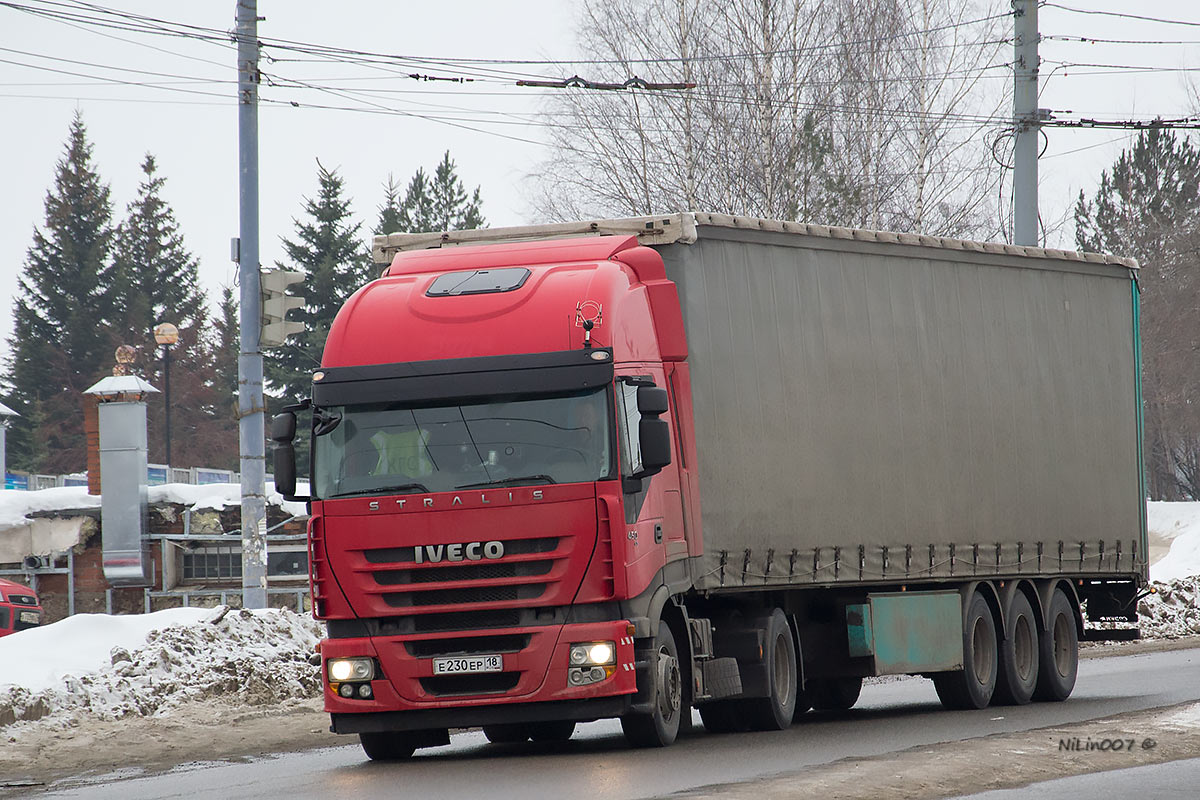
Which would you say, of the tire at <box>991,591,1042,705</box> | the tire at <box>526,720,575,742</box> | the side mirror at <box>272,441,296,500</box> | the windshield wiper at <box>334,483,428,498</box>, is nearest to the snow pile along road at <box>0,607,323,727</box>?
the tire at <box>526,720,575,742</box>

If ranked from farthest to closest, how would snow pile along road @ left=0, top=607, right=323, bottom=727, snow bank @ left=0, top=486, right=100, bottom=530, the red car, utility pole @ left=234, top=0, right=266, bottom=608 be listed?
snow bank @ left=0, top=486, right=100, bottom=530, the red car, utility pole @ left=234, top=0, right=266, bottom=608, snow pile along road @ left=0, top=607, right=323, bottom=727

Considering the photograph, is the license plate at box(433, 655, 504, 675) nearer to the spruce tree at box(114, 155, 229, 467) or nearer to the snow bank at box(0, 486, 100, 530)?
the snow bank at box(0, 486, 100, 530)

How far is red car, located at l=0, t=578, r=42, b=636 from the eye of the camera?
86.6 ft

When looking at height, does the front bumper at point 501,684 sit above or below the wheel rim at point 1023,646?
above

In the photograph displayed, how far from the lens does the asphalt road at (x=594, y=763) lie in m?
10.7

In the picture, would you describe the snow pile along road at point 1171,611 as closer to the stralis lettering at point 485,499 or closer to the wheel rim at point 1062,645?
the wheel rim at point 1062,645

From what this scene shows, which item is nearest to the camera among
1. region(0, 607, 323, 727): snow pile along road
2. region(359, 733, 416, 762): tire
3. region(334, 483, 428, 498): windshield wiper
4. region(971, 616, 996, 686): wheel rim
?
region(334, 483, 428, 498): windshield wiper

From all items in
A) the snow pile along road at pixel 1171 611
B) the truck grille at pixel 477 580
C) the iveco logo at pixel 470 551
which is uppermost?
the iveco logo at pixel 470 551

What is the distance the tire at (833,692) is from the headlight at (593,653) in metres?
5.73

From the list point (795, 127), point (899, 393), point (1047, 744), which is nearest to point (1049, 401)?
point (899, 393)

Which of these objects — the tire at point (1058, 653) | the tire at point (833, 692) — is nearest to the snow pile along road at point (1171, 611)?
the tire at point (1058, 653)

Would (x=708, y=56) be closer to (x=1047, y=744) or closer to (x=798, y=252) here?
(x=798, y=252)

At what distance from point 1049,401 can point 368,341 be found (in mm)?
8346

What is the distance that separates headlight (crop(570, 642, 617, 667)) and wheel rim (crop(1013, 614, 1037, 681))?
7067 mm
